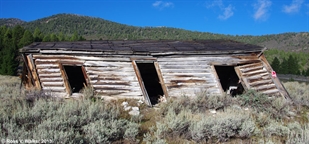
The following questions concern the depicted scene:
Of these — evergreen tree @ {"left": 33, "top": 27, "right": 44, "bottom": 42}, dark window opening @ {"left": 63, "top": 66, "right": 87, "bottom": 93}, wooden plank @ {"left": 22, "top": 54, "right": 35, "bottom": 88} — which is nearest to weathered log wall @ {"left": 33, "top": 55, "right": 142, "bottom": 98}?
wooden plank @ {"left": 22, "top": 54, "right": 35, "bottom": 88}

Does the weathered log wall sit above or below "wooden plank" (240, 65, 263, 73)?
above

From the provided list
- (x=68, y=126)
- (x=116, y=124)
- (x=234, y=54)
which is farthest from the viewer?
(x=234, y=54)

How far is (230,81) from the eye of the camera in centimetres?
1101

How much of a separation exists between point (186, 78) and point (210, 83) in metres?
0.96

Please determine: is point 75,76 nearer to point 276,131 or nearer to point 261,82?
point 261,82

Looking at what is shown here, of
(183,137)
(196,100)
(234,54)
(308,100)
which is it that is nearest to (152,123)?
(183,137)

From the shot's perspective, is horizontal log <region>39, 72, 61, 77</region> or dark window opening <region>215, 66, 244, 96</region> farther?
dark window opening <region>215, 66, 244, 96</region>

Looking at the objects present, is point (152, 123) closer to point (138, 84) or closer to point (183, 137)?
point (183, 137)

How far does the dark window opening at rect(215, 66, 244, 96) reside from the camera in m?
10.7

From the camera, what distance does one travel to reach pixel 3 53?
27.2m

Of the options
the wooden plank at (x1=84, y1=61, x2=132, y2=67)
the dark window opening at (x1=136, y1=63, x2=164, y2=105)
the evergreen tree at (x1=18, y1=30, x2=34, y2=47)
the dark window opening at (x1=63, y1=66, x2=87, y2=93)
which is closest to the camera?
the wooden plank at (x1=84, y1=61, x2=132, y2=67)

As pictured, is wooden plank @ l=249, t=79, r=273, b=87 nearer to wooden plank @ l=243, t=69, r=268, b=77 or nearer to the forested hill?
wooden plank @ l=243, t=69, r=268, b=77

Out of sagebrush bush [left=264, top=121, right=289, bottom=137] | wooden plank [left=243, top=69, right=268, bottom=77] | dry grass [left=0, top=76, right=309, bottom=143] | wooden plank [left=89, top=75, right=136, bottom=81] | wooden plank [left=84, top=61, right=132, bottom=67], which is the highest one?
wooden plank [left=84, top=61, right=132, bottom=67]

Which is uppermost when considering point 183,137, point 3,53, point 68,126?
point 3,53
